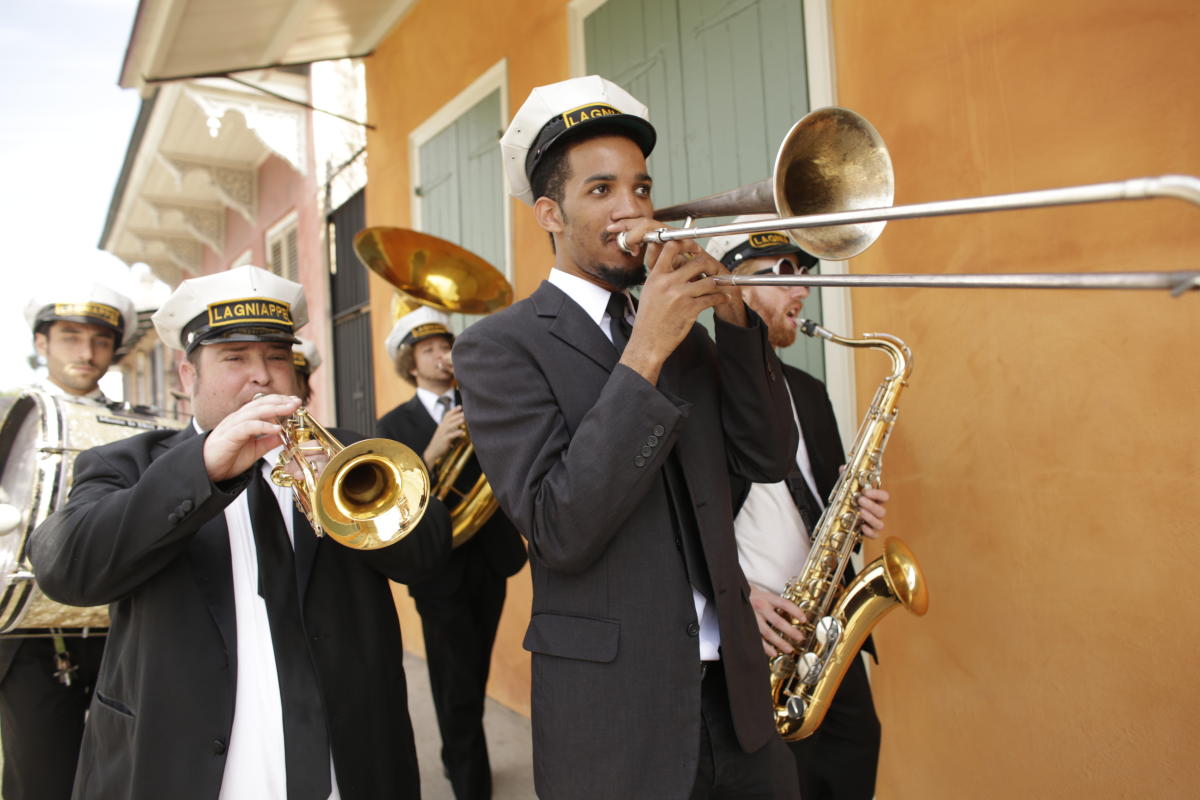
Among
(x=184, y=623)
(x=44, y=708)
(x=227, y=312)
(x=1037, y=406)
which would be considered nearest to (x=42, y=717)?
(x=44, y=708)

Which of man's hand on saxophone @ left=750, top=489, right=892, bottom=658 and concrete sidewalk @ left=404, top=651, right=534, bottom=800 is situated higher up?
man's hand on saxophone @ left=750, top=489, right=892, bottom=658

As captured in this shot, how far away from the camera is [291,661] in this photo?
1844 mm

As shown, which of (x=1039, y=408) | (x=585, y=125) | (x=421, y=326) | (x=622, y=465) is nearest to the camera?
(x=622, y=465)

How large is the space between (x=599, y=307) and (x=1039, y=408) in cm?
150

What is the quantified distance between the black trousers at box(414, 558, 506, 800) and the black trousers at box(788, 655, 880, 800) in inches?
71.7

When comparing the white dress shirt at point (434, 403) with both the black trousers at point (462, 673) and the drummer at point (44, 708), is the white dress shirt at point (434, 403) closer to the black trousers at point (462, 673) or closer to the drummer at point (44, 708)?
the black trousers at point (462, 673)

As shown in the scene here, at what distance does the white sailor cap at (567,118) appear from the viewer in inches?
67.6

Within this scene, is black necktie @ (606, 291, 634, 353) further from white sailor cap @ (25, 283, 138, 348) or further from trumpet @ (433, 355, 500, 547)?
white sailor cap @ (25, 283, 138, 348)

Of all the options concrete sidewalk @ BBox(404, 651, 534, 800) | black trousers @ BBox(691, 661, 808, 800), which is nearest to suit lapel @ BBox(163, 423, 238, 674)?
black trousers @ BBox(691, 661, 808, 800)

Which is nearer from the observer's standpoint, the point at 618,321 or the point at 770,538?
the point at 618,321

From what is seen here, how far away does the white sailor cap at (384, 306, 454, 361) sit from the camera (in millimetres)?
4406

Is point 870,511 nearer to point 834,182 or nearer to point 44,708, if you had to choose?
point 834,182

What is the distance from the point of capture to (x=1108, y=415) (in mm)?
2322

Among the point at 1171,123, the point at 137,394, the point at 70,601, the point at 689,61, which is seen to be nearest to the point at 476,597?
the point at 70,601
